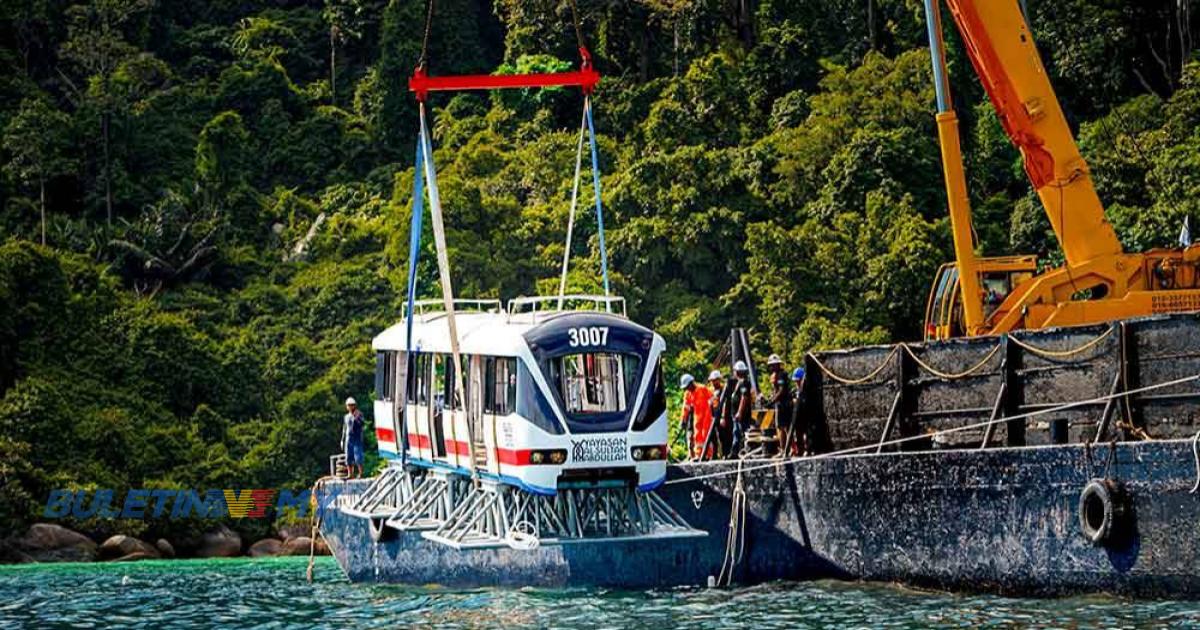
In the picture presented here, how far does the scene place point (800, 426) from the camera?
91.2 feet

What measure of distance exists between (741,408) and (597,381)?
3128mm

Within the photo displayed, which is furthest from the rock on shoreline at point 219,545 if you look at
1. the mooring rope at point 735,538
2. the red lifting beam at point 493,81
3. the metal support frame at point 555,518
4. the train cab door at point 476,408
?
the mooring rope at point 735,538

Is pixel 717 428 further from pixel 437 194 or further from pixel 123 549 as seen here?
pixel 123 549

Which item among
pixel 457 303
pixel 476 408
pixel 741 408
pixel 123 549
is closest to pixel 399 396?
pixel 476 408

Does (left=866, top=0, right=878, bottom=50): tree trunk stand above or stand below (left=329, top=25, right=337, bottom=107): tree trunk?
below

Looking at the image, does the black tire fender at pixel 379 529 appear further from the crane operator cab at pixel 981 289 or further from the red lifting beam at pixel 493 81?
the crane operator cab at pixel 981 289

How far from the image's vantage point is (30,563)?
151ft

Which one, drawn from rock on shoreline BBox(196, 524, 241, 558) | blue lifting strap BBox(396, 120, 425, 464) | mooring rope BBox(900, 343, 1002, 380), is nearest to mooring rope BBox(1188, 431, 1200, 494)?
mooring rope BBox(900, 343, 1002, 380)

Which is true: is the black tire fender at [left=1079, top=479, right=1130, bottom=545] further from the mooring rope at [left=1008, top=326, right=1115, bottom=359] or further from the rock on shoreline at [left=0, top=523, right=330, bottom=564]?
the rock on shoreline at [left=0, top=523, right=330, bottom=564]

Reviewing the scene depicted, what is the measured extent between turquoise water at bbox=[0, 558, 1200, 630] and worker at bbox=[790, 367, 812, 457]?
7.25 feet

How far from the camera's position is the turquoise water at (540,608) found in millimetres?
21547

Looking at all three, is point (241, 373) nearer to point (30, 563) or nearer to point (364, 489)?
point (30, 563)

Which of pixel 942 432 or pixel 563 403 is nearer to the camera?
pixel 942 432

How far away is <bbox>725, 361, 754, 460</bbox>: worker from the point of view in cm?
2889
